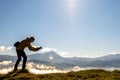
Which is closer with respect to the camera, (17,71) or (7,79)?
(7,79)

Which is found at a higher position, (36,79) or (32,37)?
(32,37)

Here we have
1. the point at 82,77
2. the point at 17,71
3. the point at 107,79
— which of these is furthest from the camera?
the point at 17,71

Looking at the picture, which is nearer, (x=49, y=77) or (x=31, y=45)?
(x=49, y=77)

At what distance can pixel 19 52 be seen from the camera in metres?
26.6

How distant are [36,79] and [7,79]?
2419 mm

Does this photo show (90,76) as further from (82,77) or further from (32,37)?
(32,37)

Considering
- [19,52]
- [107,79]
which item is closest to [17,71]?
[19,52]

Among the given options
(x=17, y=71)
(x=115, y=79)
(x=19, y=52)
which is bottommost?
(x=115, y=79)

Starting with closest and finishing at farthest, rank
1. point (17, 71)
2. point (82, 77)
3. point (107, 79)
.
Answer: point (107, 79) → point (82, 77) → point (17, 71)

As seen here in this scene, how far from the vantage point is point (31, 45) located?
26781 mm

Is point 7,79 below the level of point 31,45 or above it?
below

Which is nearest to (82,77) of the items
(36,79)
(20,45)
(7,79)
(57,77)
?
(57,77)

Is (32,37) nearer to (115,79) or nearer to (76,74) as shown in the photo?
(76,74)

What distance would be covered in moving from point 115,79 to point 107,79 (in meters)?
0.74
